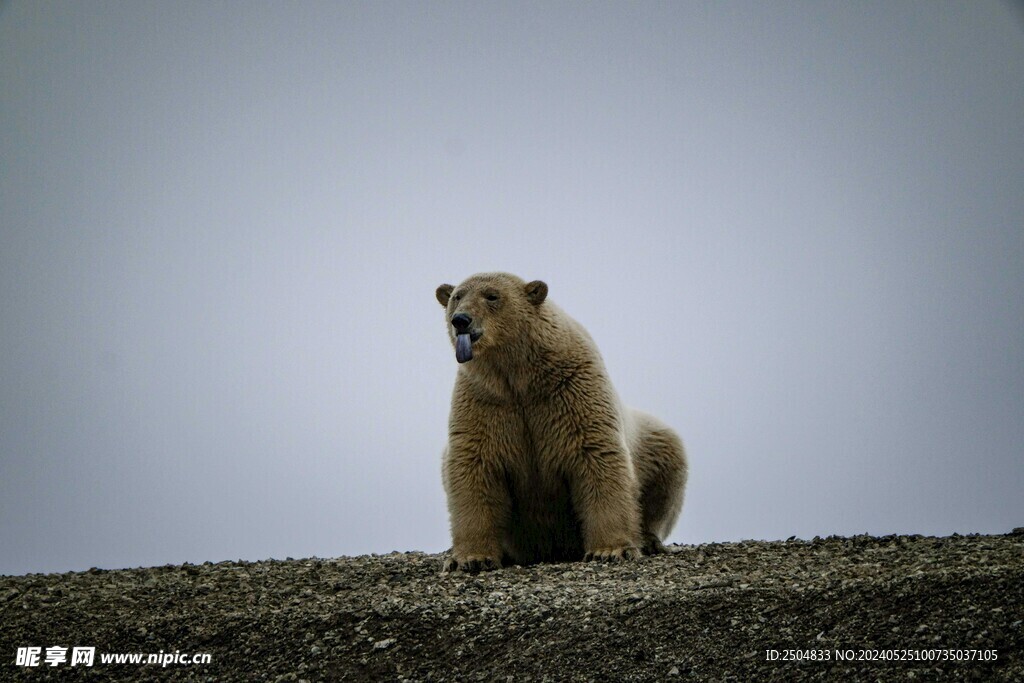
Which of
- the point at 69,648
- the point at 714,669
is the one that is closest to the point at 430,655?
the point at 714,669

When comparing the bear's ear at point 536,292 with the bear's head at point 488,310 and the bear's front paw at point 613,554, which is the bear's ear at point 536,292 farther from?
the bear's front paw at point 613,554

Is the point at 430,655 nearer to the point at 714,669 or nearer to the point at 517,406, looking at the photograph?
the point at 714,669

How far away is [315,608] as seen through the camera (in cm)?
1034

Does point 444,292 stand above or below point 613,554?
above

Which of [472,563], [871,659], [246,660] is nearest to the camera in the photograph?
[871,659]

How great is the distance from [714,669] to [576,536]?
420cm

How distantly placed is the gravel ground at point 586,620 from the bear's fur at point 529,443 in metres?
0.74

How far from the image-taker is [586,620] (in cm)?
935

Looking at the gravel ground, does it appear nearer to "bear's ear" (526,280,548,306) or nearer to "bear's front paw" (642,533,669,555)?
"bear's front paw" (642,533,669,555)

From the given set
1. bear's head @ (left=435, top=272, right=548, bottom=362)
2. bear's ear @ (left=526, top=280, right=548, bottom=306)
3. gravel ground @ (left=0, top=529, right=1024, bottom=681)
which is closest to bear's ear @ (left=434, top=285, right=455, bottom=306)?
bear's head @ (left=435, top=272, right=548, bottom=362)

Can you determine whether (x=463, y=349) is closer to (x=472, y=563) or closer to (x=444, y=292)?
(x=444, y=292)

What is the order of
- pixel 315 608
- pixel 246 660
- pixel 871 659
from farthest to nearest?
pixel 315 608 → pixel 246 660 → pixel 871 659

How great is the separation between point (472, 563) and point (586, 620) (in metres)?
2.70

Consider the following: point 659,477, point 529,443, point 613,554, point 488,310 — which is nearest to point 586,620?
point 613,554
